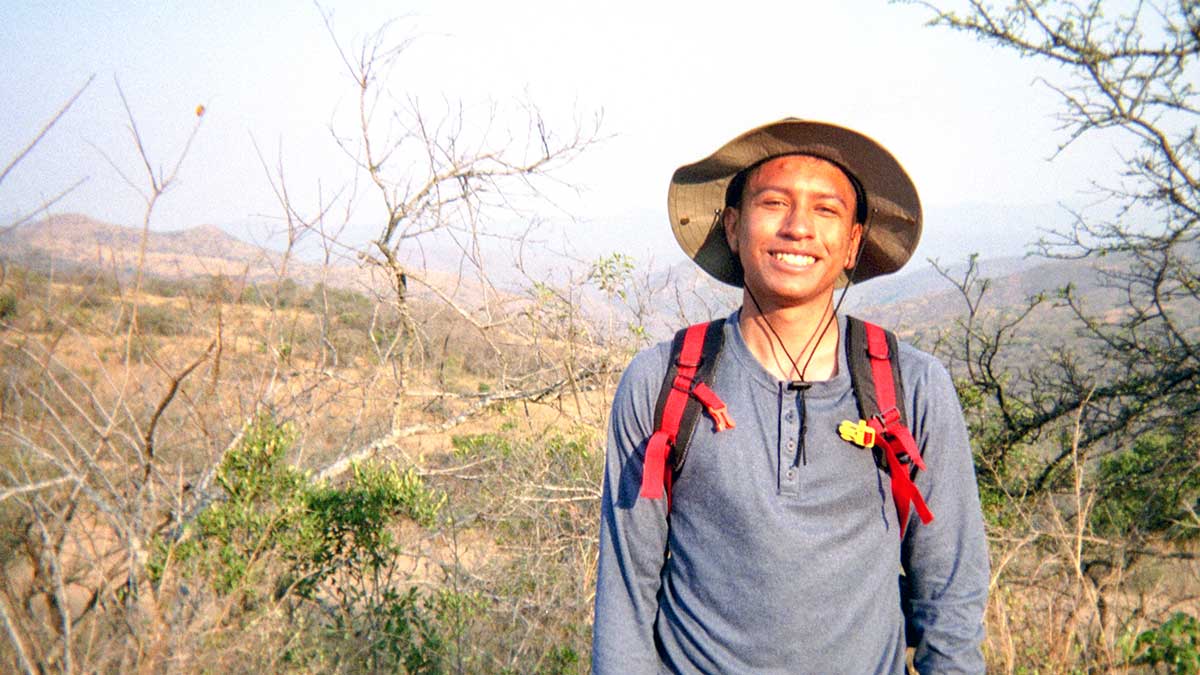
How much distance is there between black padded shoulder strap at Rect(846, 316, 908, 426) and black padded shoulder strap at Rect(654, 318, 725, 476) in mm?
263

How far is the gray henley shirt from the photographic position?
53.7 inches

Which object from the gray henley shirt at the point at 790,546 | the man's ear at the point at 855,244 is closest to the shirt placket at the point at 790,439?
the gray henley shirt at the point at 790,546

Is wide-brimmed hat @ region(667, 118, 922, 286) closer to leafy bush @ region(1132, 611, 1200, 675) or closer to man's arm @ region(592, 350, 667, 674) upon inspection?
man's arm @ region(592, 350, 667, 674)

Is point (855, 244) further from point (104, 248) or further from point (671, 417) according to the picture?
point (104, 248)

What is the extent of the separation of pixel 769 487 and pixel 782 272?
17.6 inches

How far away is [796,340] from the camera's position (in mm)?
1582

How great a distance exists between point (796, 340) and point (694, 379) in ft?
0.87

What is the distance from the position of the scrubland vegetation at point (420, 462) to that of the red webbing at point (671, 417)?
77.5 inches

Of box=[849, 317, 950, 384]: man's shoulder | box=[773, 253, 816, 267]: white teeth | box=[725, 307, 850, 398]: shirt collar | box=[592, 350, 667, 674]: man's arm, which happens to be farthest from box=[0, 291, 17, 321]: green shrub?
box=[849, 317, 950, 384]: man's shoulder

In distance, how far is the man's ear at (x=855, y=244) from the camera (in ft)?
5.57

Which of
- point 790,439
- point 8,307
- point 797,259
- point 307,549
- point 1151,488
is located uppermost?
point 797,259

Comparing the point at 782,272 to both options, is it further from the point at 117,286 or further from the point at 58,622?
the point at 58,622

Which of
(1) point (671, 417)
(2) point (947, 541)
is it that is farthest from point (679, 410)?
(2) point (947, 541)

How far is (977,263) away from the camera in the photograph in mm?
6594
